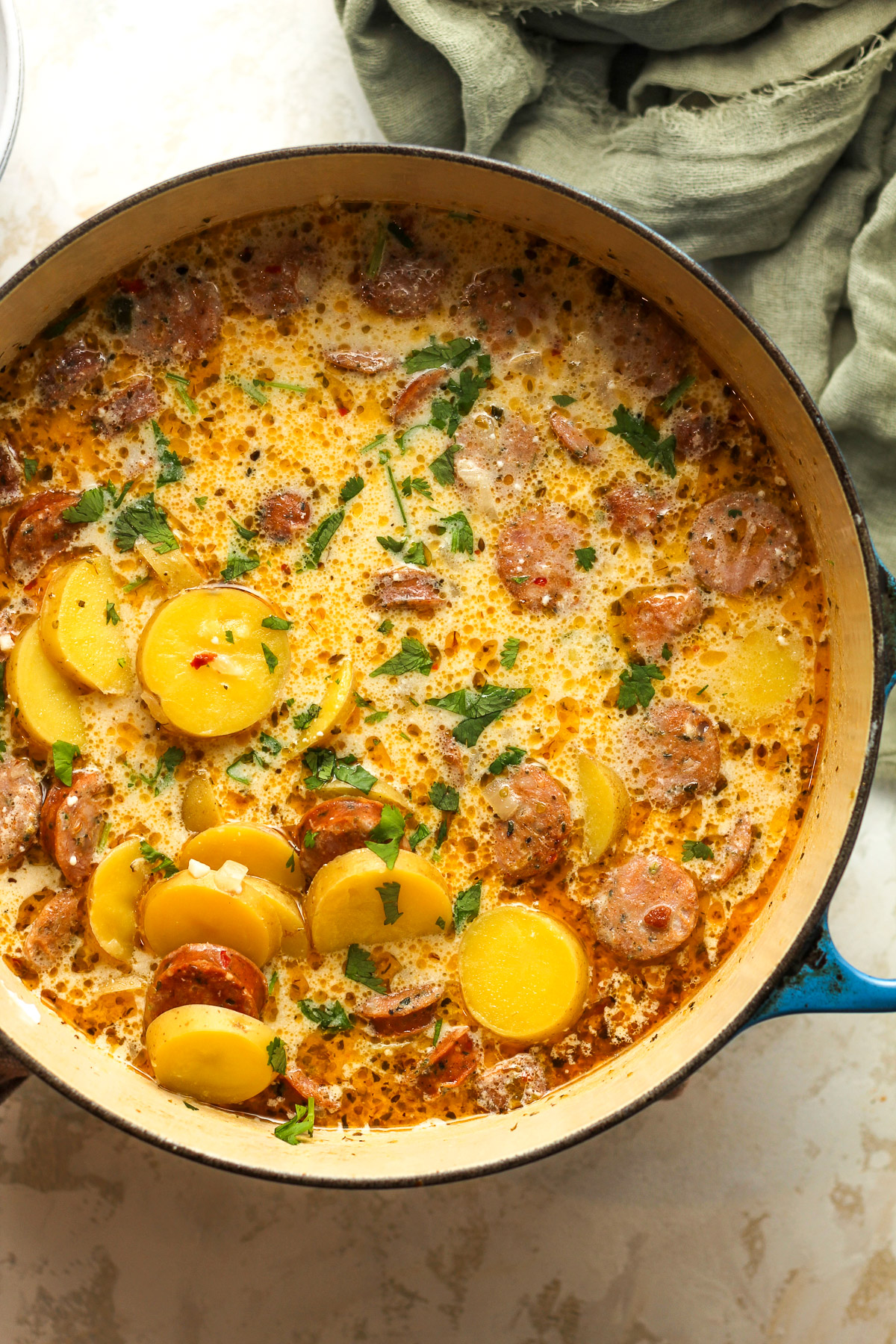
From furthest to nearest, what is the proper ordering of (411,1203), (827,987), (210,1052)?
(411,1203)
(210,1052)
(827,987)

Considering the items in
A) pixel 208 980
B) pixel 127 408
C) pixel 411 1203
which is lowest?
pixel 411 1203

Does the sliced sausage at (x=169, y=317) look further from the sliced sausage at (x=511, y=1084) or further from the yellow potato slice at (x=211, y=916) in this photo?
the sliced sausage at (x=511, y=1084)

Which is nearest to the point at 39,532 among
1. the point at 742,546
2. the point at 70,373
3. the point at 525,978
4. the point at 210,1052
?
the point at 70,373

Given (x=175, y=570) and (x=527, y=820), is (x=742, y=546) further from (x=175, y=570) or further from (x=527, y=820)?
(x=175, y=570)

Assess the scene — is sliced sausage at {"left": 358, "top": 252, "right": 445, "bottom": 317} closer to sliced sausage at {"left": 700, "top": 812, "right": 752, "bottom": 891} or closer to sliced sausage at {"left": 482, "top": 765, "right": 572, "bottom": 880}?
sliced sausage at {"left": 482, "top": 765, "right": 572, "bottom": 880}

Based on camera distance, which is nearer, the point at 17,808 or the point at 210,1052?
the point at 210,1052

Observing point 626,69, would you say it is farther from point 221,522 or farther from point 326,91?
point 221,522

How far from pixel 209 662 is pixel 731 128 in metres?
1.48

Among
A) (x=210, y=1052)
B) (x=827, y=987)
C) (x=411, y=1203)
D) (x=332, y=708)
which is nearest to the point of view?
(x=827, y=987)

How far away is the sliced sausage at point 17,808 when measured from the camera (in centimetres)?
202

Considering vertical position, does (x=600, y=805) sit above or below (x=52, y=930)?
above

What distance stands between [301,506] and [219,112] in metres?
0.91

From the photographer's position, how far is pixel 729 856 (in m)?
2.07

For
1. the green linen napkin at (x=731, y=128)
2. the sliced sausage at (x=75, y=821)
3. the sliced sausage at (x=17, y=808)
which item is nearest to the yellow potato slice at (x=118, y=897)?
the sliced sausage at (x=75, y=821)
